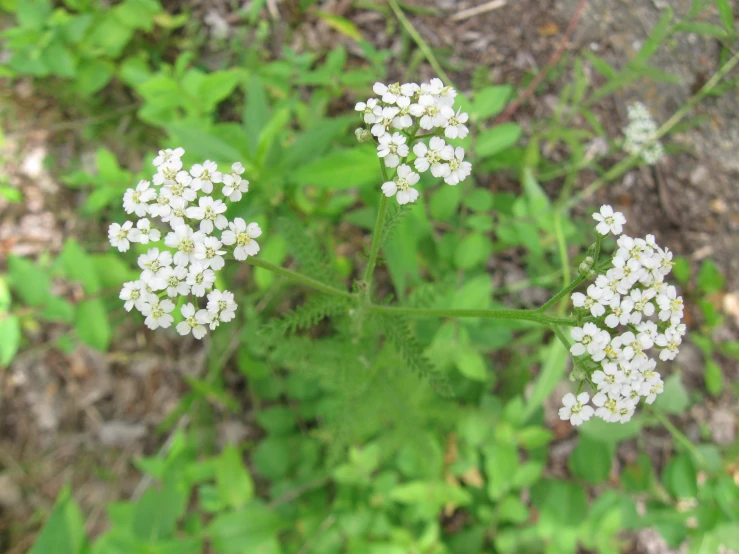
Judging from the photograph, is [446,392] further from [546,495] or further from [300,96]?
[300,96]

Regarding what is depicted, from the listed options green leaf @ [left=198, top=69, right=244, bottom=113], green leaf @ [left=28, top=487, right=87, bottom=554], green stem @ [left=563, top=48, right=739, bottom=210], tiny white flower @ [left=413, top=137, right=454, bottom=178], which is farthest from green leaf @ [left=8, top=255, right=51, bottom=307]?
green stem @ [left=563, top=48, right=739, bottom=210]

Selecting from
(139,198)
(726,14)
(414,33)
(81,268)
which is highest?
(726,14)

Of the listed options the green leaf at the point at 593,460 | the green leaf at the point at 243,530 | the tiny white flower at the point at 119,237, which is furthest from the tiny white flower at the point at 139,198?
the green leaf at the point at 593,460

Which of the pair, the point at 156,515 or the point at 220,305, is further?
the point at 156,515

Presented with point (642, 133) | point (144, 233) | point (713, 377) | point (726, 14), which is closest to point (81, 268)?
point (144, 233)

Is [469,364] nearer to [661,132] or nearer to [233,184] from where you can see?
[233,184]

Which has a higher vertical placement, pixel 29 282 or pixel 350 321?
pixel 350 321

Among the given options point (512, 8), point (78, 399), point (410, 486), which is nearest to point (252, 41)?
A: point (512, 8)
